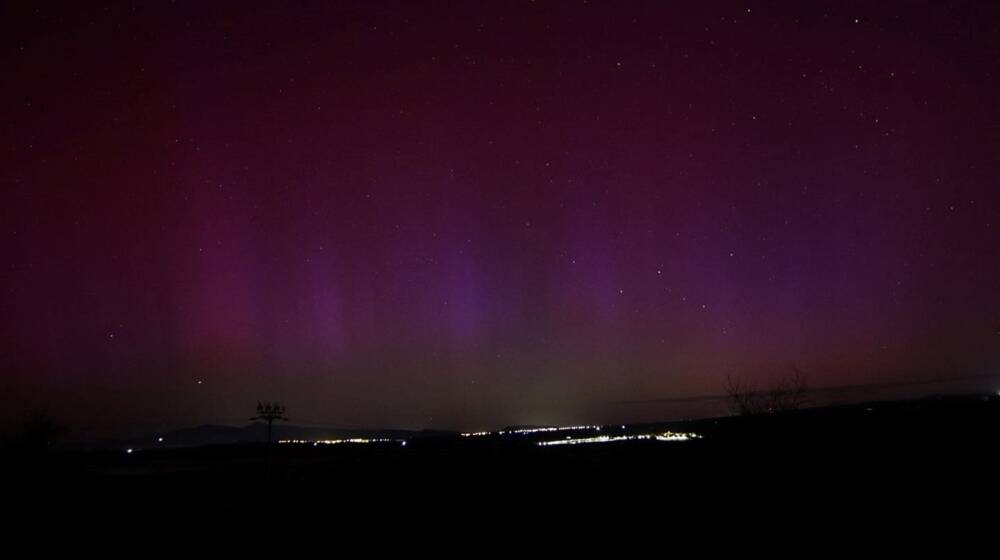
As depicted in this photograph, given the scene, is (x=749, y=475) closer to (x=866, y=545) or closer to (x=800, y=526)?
(x=800, y=526)

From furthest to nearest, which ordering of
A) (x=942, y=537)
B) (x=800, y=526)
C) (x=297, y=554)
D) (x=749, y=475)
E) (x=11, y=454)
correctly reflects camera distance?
(x=11, y=454) < (x=749, y=475) < (x=297, y=554) < (x=800, y=526) < (x=942, y=537)

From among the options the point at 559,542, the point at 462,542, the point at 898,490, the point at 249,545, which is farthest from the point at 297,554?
the point at 898,490

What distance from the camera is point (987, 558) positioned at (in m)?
14.9

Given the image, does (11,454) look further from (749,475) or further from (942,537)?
(942,537)

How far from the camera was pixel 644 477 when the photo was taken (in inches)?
1217

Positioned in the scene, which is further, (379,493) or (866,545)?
(379,493)

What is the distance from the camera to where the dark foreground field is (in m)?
23.3

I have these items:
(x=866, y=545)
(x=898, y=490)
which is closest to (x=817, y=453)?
(x=898, y=490)

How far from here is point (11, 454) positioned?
203 feet

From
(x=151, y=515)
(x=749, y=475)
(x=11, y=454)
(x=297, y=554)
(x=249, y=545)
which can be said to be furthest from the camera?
(x=11, y=454)

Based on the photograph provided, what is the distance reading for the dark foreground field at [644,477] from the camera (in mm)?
23297

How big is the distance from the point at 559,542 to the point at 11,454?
64.4m

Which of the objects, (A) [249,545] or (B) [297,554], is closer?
(B) [297,554]

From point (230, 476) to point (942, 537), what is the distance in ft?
144
